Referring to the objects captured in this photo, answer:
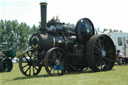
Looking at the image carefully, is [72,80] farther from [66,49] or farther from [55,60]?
[66,49]

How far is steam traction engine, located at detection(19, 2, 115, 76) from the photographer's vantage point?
37.2 feet

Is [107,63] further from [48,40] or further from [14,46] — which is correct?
[14,46]

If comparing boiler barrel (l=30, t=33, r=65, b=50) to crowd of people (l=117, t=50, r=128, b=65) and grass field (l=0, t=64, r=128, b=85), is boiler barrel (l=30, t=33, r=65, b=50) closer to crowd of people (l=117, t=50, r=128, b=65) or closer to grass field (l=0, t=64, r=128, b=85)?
grass field (l=0, t=64, r=128, b=85)

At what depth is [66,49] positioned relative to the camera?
12734 mm

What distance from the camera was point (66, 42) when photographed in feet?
→ 40.8

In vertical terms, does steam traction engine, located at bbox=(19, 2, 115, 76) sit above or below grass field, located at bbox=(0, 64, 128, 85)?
above

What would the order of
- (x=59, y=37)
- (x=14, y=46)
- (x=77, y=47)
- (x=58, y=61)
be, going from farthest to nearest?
1. (x=14, y=46)
2. (x=77, y=47)
3. (x=59, y=37)
4. (x=58, y=61)

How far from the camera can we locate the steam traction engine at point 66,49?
1134cm

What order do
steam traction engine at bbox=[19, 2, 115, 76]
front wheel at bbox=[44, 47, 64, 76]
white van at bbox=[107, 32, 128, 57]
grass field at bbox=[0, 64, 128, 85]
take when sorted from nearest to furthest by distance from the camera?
grass field at bbox=[0, 64, 128, 85], front wheel at bbox=[44, 47, 64, 76], steam traction engine at bbox=[19, 2, 115, 76], white van at bbox=[107, 32, 128, 57]

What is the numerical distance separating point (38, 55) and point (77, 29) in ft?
8.73

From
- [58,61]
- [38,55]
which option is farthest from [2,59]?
[58,61]

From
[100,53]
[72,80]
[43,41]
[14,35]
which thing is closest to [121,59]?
[100,53]

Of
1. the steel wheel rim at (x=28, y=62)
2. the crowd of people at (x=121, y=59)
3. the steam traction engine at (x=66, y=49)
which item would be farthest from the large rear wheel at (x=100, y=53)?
the crowd of people at (x=121, y=59)

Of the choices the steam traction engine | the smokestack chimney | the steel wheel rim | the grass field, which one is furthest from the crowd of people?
the grass field
